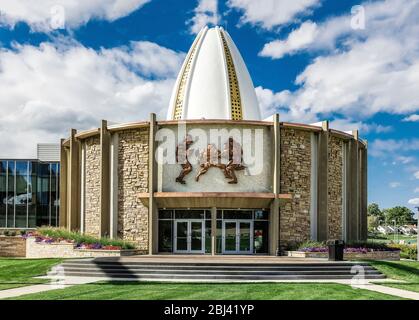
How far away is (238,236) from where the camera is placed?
26922 mm

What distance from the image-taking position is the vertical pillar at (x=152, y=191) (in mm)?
26031

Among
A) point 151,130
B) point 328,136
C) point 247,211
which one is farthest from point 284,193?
point 151,130

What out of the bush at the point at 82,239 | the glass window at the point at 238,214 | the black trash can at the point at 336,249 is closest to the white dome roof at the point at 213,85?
the glass window at the point at 238,214

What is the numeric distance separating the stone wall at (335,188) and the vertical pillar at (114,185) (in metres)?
11.7

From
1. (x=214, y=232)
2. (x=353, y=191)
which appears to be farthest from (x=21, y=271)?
(x=353, y=191)

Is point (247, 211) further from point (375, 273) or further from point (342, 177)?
point (375, 273)

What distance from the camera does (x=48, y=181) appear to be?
1719 inches

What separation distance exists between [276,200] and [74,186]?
43.1 feet

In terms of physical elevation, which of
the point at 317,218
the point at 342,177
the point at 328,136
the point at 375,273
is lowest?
the point at 375,273

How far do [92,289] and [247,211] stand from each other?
13.8 meters

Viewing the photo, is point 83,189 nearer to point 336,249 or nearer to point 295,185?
point 295,185

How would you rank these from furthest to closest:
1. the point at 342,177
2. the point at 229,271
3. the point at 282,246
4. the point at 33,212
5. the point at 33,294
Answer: the point at 33,212
the point at 342,177
the point at 282,246
the point at 229,271
the point at 33,294

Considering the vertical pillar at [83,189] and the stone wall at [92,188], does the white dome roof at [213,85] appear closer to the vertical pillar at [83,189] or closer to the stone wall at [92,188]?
the stone wall at [92,188]

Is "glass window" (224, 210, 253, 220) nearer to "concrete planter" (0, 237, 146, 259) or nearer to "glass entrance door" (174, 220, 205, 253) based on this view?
"glass entrance door" (174, 220, 205, 253)
